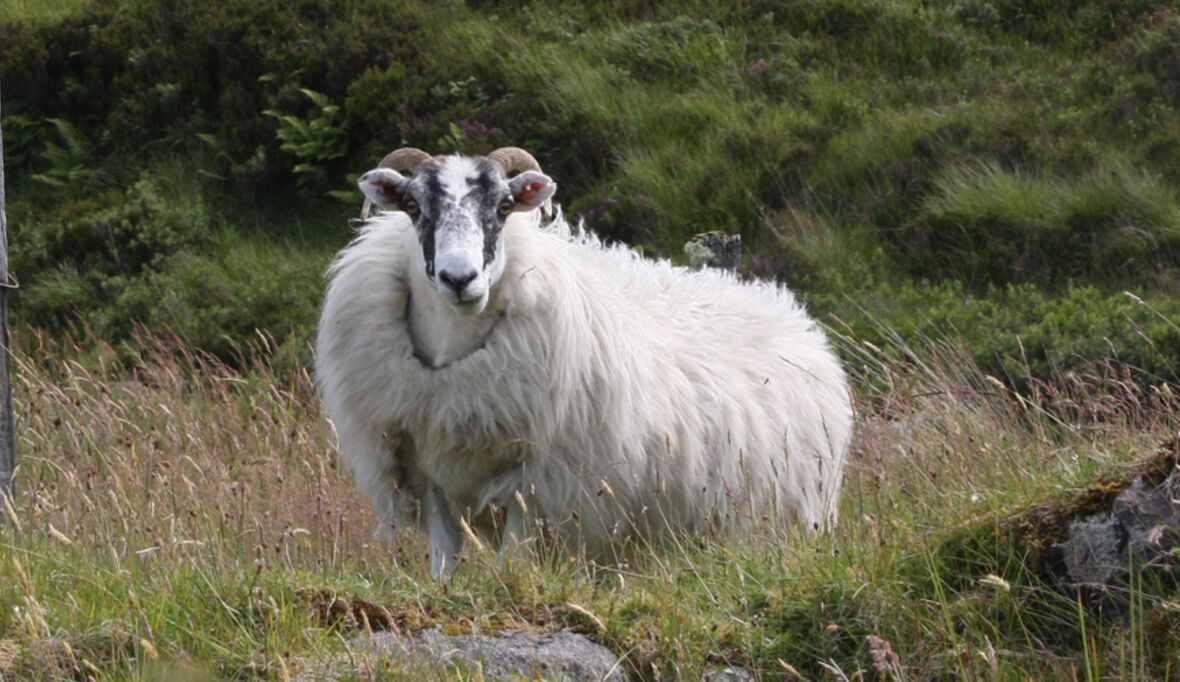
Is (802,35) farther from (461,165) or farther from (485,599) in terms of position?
(485,599)

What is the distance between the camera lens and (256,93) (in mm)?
13617

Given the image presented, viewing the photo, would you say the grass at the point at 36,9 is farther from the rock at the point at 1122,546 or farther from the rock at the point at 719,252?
the rock at the point at 1122,546

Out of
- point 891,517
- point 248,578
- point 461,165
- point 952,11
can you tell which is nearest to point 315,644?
point 248,578

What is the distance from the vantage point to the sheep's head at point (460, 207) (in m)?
5.02

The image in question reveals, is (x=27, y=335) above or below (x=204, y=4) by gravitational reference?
below

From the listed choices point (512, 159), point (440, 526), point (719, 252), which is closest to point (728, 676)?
point (440, 526)

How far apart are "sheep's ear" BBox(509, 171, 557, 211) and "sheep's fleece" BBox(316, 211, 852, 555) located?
0.08m

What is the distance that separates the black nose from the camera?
16.3 feet

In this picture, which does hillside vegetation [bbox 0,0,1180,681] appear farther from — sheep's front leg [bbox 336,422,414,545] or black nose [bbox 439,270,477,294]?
black nose [bbox 439,270,477,294]

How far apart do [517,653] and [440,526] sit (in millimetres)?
1862

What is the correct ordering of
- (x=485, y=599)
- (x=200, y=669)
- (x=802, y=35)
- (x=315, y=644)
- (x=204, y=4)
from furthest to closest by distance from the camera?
(x=204, y=4)
(x=802, y=35)
(x=485, y=599)
(x=315, y=644)
(x=200, y=669)

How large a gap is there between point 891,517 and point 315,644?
170 centimetres

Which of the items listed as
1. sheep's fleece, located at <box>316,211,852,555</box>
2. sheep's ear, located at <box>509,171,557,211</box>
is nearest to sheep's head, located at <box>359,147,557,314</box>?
sheep's ear, located at <box>509,171,557,211</box>

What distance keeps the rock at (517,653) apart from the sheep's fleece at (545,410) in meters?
1.27
